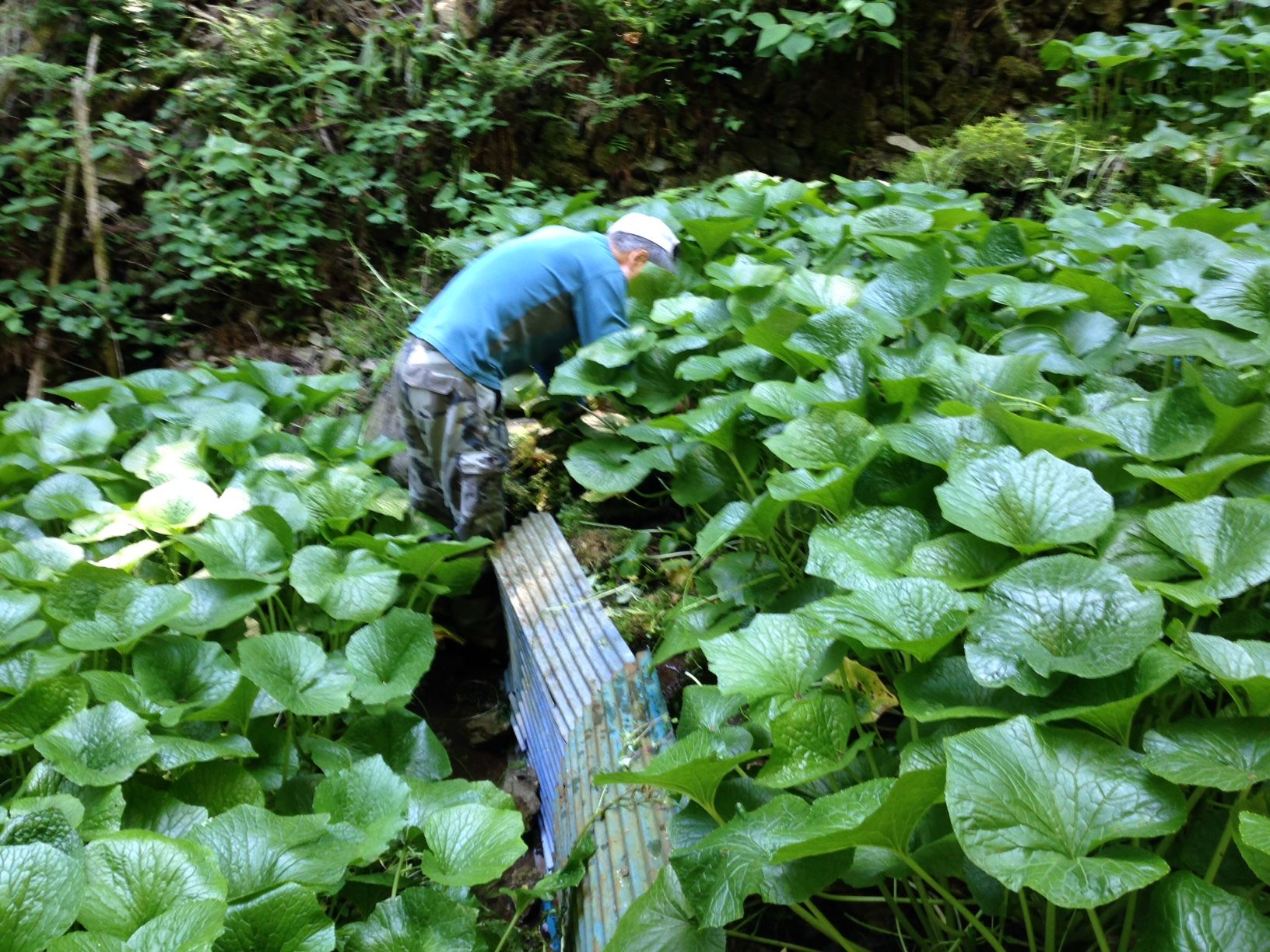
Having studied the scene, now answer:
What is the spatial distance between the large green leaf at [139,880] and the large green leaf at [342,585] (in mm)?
721

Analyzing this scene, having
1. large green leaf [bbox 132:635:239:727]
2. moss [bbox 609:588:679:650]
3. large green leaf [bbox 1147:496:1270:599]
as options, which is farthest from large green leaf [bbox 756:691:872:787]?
large green leaf [bbox 132:635:239:727]

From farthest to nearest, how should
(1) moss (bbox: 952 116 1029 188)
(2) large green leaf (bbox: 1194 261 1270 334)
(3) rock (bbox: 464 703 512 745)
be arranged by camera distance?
1. (1) moss (bbox: 952 116 1029 188)
2. (3) rock (bbox: 464 703 512 745)
3. (2) large green leaf (bbox: 1194 261 1270 334)

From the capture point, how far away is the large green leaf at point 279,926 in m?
1.16

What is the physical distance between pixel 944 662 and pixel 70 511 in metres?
2.21

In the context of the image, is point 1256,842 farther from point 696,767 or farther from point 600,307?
point 600,307

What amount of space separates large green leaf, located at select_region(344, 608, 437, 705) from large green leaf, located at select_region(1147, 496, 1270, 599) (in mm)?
1303

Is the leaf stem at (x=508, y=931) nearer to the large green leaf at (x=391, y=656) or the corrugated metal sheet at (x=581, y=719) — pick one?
the corrugated metal sheet at (x=581, y=719)

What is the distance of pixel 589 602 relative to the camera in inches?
84.8

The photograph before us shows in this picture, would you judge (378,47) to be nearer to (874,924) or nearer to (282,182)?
(282,182)

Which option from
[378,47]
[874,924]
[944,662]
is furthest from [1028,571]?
[378,47]

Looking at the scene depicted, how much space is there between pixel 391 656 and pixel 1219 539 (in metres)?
1.45

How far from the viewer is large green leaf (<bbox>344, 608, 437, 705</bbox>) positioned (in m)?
1.75

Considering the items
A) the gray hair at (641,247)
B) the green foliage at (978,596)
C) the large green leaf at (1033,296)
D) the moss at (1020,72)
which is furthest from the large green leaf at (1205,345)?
the moss at (1020,72)

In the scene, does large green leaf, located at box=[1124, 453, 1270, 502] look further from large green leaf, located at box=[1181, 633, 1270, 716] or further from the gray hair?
the gray hair
